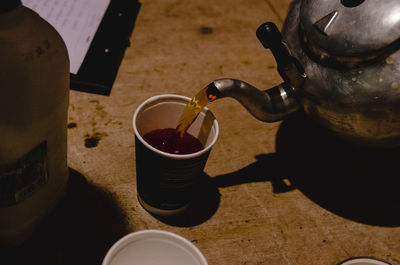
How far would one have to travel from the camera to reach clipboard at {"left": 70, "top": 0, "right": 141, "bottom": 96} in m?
0.74

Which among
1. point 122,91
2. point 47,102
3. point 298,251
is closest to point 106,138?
point 122,91

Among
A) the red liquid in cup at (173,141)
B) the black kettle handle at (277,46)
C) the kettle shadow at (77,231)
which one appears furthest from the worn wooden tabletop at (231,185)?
the black kettle handle at (277,46)

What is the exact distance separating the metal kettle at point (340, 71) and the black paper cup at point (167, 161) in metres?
0.07

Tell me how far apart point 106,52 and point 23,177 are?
0.42m

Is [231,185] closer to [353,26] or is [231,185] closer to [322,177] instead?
[322,177]

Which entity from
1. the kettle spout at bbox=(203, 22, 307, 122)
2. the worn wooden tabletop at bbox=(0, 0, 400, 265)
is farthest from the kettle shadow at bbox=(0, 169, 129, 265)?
the kettle spout at bbox=(203, 22, 307, 122)

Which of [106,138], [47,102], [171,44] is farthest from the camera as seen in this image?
[171,44]

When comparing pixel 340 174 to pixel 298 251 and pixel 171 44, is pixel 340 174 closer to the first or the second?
pixel 298 251

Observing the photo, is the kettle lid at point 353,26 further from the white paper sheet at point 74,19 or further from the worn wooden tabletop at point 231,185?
the white paper sheet at point 74,19

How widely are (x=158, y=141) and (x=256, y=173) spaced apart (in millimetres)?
217

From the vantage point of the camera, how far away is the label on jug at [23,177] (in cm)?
42

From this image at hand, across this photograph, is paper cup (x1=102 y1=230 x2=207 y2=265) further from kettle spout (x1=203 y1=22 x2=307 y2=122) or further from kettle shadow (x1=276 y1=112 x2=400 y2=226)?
kettle shadow (x1=276 y1=112 x2=400 y2=226)

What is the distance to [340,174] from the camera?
2.39ft

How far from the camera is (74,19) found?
0.81 metres
